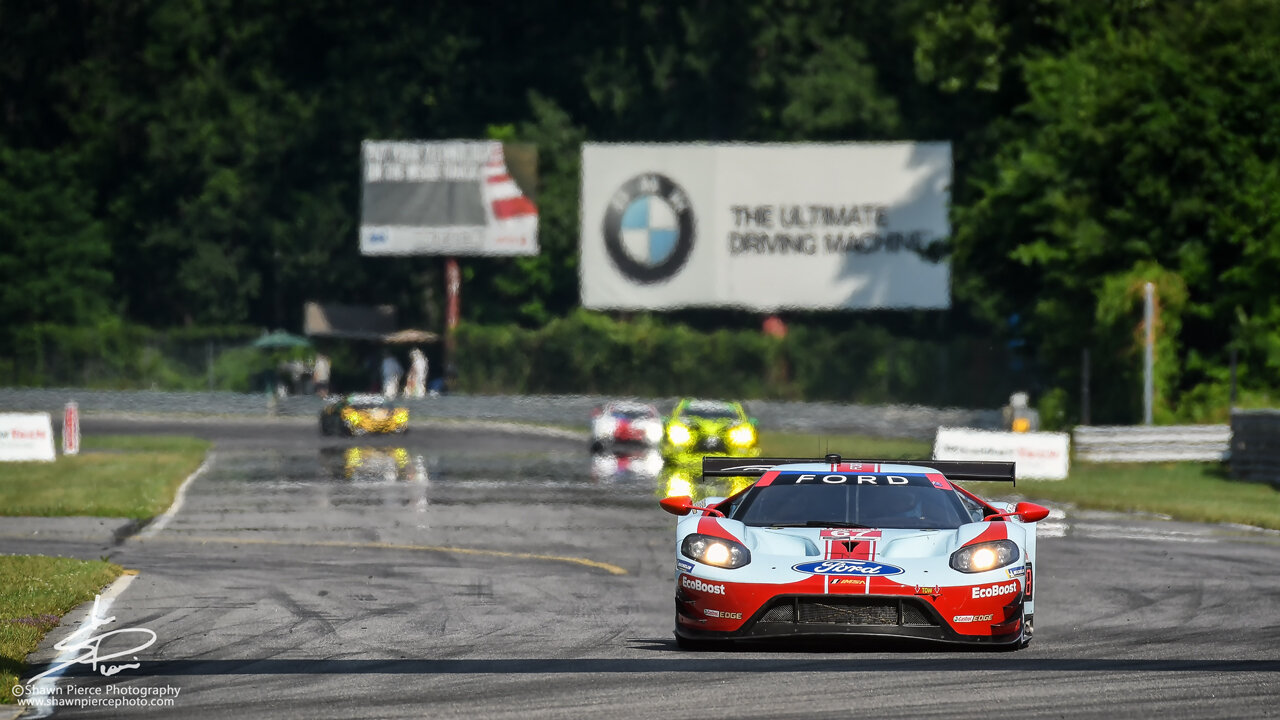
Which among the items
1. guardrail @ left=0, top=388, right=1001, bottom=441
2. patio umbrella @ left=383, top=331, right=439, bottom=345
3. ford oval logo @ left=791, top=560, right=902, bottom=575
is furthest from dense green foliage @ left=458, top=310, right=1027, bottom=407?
ford oval logo @ left=791, top=560, right=902, bottom=575

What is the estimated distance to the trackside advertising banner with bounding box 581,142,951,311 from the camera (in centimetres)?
6159

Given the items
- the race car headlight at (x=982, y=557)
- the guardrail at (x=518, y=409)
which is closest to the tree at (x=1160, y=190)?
the guardrail at (x=518, y=409)

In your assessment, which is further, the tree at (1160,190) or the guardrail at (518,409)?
the guardrail at (518,409)

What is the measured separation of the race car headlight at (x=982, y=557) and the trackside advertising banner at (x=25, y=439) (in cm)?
2916

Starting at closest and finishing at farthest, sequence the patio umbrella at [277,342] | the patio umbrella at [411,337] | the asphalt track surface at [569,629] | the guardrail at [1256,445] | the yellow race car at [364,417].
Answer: the asphalt track surface at [569,629]
the guardrail at [1256,445]
the yellow race car at [364,417]
the patio umbrella at [277,342]
the patio umbrella at [411,337]

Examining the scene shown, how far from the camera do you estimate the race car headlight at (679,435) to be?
41.6 m

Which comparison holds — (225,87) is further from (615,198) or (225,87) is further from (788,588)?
(788,588)

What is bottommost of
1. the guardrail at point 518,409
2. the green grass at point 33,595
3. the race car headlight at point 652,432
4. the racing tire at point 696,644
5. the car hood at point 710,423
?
the guardrail at point 518,409

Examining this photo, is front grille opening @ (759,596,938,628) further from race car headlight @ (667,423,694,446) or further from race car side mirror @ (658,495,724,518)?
race car headlight @ (667,423,694,446)

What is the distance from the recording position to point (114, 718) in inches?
394

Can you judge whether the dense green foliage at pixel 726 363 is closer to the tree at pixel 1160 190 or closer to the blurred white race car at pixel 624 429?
the tree at pixel 1160 190

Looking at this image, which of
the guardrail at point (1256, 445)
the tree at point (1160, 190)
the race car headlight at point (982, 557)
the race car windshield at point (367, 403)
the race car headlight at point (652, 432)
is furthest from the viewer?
the race car windshield at point (367, 403)

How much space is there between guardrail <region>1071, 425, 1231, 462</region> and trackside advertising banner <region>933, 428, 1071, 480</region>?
2.77 metres

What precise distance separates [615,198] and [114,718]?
176ft
